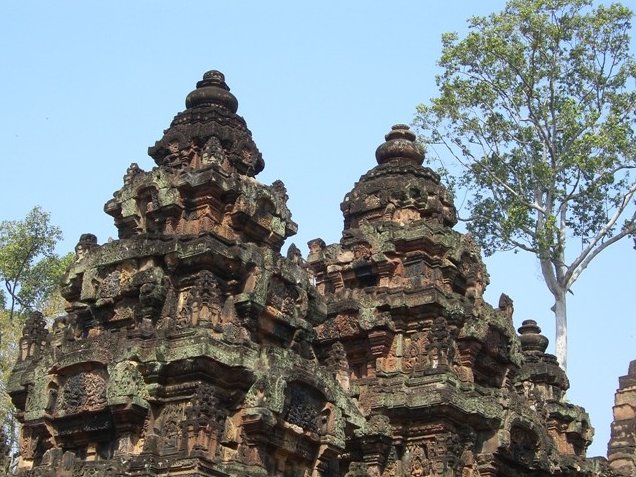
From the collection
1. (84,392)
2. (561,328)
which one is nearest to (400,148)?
(561,328)

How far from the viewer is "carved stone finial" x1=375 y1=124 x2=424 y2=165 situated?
69.6ft

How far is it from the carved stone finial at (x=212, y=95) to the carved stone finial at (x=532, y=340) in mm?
9928

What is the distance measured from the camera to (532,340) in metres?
24.0

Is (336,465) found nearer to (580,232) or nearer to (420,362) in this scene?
(420,362)

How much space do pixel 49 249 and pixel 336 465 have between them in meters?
17.1

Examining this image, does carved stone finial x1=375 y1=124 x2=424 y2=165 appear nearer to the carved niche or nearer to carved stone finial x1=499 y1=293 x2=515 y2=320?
carved stone finial x1=499 y1=293 x2=515 y2=320

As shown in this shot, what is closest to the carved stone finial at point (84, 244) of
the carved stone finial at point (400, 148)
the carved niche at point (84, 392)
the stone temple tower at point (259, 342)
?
the stone temple tower at point (259, 342)

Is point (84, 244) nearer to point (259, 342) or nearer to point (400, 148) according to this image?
point (259, 342)

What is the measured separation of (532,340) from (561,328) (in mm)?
957

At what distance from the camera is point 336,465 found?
51.2 feet

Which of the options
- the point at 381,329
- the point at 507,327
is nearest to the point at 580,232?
the point at 507,327

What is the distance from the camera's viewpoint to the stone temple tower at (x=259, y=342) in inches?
543

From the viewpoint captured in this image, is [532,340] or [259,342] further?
[532,340]

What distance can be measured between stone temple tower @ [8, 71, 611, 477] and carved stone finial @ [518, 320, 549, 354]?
3460 mm
